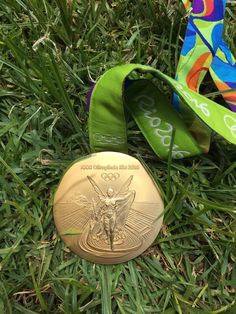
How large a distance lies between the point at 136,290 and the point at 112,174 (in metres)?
0.28

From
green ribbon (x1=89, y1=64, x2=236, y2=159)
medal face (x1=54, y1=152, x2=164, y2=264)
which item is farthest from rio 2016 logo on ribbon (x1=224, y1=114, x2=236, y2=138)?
medal face (x1=54, y1=152, x2=164, y2=264)

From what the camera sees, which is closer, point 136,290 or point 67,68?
point 136,290

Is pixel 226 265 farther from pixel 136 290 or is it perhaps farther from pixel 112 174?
pixel 112 174

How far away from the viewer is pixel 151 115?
136 cm

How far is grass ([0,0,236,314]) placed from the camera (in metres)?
1.28

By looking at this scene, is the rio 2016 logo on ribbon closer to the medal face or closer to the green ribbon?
the green ribbon

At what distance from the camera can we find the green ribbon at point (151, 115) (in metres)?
1.27

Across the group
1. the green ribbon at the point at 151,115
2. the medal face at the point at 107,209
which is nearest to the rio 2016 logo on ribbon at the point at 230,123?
the green ribbon at the point at 151,115

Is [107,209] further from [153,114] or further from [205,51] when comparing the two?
[205,51]

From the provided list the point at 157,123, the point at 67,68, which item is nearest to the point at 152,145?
the point at 157,123

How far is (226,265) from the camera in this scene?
1307 millimetres

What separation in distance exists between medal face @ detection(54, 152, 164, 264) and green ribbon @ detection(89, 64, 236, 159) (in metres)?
0.07

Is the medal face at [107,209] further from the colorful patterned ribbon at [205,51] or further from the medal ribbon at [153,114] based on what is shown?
the colorful patterned ribbon at [205,51]

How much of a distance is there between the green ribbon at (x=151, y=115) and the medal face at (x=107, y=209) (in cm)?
7
